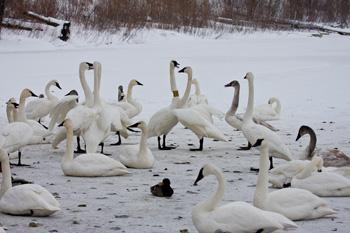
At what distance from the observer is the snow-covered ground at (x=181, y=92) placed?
5672mm

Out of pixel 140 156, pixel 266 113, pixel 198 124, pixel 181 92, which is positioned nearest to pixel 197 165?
pixel 140 156

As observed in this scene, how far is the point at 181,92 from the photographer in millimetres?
14328

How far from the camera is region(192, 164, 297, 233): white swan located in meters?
4.70

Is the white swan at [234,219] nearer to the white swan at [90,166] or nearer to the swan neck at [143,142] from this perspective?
the white swan at [90,166]

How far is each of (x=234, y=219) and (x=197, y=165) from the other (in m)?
3.22

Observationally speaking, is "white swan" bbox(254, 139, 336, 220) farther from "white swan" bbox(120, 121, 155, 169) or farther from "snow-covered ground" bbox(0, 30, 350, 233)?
"white swan" bbox(120, 121, 155, 169)

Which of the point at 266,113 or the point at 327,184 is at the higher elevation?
the point at 327,184

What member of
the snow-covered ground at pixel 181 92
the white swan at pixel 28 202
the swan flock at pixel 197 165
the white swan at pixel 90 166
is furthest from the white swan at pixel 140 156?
the white swan at pixel 28 202

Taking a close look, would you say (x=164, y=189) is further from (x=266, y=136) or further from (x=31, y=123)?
(x=31, y=123)

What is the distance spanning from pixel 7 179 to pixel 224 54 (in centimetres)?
1876

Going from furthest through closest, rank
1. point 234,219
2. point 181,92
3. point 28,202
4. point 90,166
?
point 181,92, point 90,166, point 28,202, point 234,219

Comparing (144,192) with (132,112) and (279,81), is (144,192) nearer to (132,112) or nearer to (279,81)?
(132,112)

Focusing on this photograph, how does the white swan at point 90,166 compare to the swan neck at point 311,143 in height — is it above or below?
below

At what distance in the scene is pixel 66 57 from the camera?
68.8 ft
